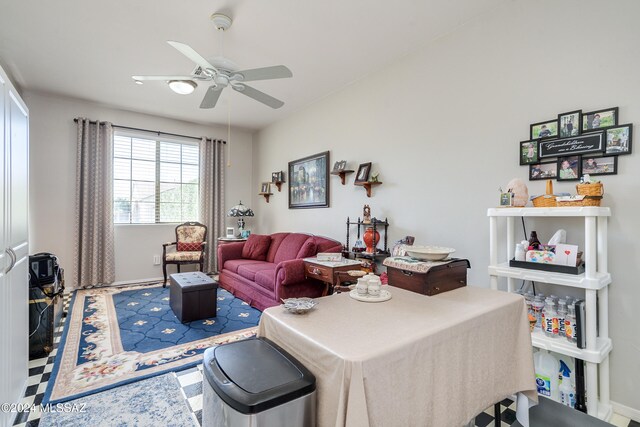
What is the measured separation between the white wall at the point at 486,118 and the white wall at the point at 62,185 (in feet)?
11.0

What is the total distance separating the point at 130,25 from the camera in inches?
104

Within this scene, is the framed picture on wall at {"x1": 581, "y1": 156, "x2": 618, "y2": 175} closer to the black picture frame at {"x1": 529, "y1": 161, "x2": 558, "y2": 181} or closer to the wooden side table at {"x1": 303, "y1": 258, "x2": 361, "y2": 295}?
the black picture frame at {"x1": 529, "y1": 161, "x2": 558, "y2": 181}

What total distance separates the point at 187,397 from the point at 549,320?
7.61ft

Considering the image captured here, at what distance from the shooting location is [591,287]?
162 cm

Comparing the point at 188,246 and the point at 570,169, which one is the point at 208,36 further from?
the point at 188,246

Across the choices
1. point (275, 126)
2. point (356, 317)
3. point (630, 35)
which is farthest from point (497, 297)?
point (275, 126)

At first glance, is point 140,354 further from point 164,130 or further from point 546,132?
point 164,130

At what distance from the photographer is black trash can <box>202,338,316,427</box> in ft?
2.59

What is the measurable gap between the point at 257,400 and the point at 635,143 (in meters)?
2.39

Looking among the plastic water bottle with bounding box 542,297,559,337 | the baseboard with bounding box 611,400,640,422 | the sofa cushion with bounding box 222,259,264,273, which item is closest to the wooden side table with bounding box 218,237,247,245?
the sofa cushion with bounding box 222,259,264,273

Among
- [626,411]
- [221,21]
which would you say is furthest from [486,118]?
[221,21]

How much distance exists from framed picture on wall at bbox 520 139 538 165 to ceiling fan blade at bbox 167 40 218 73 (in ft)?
7.97

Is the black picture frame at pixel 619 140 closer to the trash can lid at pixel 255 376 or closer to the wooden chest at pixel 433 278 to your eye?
the wooden chest at pixel 433 278

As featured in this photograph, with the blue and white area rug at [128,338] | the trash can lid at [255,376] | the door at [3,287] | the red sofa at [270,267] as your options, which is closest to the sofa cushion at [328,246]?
the red sofa at [270,267]
